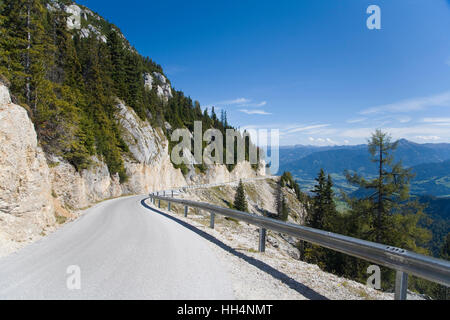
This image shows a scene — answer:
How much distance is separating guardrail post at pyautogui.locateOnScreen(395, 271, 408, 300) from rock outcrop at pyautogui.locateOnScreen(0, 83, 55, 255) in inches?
341

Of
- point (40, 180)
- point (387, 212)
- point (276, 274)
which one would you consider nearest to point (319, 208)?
point (387, 212)

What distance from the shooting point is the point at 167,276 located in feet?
15.4

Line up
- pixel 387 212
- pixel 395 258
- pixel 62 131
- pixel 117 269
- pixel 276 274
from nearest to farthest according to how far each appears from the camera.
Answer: pixel 395 258 → pixel 117 269 → pixel 276 274 → pixel 387 212 → pixel 62 131

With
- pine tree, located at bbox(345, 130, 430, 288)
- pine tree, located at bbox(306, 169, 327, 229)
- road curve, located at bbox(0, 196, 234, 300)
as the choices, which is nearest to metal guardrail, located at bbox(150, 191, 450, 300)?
road curve, located at bbox(0, 196, 234, 300)

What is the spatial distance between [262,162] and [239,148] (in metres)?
Answer: 27.3

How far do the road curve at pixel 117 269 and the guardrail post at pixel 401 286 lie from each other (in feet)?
8.96

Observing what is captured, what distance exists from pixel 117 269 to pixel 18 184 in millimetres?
5590

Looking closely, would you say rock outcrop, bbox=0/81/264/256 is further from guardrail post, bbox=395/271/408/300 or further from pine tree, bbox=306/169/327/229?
pine tree, bbox=306/169/327/229

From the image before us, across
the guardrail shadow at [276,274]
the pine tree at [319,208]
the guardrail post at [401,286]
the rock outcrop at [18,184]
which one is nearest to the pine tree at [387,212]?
the guardrail shadow at [276,274]

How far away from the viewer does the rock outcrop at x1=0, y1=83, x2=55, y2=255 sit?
7.03 meters

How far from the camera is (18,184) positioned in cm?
786

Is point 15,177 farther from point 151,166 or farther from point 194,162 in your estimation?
point 194,162

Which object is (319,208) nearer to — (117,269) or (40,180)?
(40,180)

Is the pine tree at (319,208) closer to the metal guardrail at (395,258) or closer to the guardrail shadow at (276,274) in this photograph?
the guardrail shadow at (276,274)
